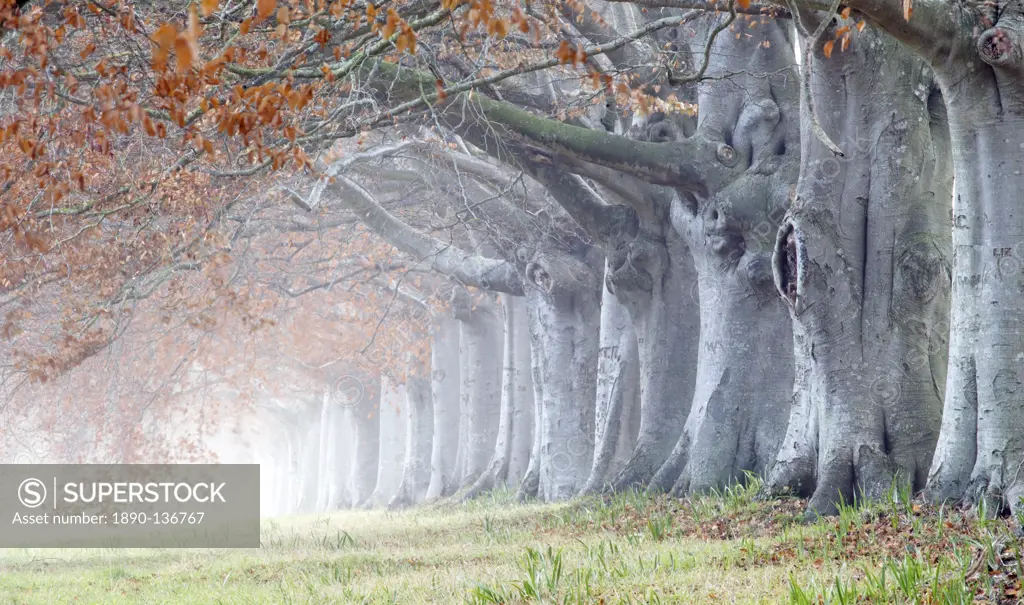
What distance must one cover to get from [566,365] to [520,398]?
3696mm

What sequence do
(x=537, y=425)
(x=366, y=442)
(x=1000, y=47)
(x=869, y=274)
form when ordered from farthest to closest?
(x=366, y=442) < (x=537, y=425) < (x=869, y=274) < (x=1000, y=47)

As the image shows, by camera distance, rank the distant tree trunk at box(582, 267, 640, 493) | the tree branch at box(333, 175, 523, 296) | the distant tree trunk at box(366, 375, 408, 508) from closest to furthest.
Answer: the distant tree trunk at box(582, 267, 640, 493) < the tree branch at box(333, 175, 523, 296) < the distant tree trunk at box(366, 375, 408, 508)

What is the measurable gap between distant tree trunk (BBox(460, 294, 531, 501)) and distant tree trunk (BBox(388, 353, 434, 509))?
5.87 m

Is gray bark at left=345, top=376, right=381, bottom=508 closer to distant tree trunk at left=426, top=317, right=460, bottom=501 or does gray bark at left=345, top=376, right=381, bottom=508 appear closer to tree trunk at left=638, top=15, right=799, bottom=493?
distant tree trunk at left=426, top=317, right=460, bottom=501

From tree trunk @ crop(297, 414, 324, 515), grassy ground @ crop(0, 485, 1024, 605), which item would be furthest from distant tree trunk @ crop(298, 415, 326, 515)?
grassy ground @ crop(0, 485, 1024, 605)

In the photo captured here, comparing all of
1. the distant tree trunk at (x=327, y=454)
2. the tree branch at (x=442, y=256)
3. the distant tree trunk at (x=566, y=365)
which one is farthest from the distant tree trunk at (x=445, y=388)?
the distant tree trunk at (x=327, y=454)

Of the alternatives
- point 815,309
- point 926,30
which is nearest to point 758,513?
point 815,309

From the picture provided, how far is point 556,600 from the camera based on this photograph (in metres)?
5.55

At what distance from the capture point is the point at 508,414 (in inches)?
783

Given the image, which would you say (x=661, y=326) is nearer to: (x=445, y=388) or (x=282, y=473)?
(x=445, y=388)

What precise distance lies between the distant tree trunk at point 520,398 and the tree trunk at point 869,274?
10.0m

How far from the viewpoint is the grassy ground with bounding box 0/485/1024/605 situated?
5.45m

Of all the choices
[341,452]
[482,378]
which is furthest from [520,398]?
[341,452]

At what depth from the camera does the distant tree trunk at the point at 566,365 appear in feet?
52.1
